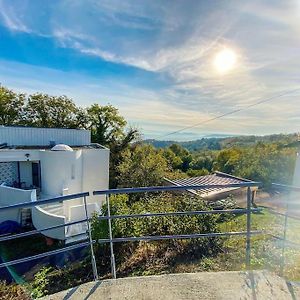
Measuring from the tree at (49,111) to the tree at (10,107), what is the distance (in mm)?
626

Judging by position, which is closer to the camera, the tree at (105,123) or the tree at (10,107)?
the tree at (10,107)

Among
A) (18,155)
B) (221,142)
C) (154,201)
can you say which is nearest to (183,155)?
(221,142)

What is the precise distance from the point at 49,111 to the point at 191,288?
77.0 ft

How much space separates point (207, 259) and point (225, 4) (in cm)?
524

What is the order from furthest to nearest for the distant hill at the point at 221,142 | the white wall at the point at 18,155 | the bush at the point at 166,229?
the distant hill at the point at 221,142 < the white wall at the point at 18,155 < the bush at the point at 166,229

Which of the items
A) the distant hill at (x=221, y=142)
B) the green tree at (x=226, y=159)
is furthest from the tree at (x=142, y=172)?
the green tree at (x=226, y=159)

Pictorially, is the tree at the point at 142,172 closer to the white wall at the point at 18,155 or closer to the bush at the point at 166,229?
the white wall at the point at 18,155

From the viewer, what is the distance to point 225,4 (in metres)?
5.76

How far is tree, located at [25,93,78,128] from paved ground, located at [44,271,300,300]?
22.7m

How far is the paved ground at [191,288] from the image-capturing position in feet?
7.91

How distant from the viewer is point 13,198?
A: 40.2 ft

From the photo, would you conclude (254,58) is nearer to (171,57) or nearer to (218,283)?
(171,57)

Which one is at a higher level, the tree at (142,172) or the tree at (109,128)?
the tree at (109,128)

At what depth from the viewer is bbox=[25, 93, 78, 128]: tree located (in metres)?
23.0
